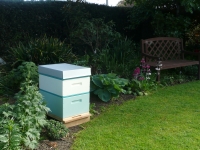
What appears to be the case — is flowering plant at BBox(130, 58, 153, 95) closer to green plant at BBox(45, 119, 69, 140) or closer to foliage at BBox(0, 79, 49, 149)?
green plant at BBox(45, 119, 69, 140)

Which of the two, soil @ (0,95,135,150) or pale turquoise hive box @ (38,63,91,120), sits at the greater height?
pale turquoise hive box @ (38,63,91,120)

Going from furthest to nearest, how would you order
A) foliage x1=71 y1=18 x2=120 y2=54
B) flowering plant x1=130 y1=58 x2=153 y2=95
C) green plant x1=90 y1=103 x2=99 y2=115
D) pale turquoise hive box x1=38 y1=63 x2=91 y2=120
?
foliage x1=71 y1=18 x2=120 y2=54, flowering plant x1=130 y1=58 x2=153 y2=95, green plant x1=90 y1=103 x2=99 y2=115, pale turquoise hive box x1=38 y1=63 x2=91 y2=120

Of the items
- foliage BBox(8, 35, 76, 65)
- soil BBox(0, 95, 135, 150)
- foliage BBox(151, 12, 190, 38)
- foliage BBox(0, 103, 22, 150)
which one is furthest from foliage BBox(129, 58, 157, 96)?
foliage BBox(0, 103, 22, 150)

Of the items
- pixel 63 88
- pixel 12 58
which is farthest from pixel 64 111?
pixel 12 58

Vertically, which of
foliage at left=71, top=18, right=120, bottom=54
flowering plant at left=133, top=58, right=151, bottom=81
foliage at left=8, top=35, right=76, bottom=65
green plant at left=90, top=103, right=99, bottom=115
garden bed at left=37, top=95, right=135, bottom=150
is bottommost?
garden bed at left=37, top=95, right=135, bottom=150

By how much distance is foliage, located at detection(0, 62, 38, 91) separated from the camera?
5.74 metres

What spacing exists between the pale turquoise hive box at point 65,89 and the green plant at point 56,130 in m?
0.29

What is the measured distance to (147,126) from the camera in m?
4.48

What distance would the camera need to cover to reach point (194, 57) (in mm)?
10219

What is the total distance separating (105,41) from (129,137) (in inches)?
218

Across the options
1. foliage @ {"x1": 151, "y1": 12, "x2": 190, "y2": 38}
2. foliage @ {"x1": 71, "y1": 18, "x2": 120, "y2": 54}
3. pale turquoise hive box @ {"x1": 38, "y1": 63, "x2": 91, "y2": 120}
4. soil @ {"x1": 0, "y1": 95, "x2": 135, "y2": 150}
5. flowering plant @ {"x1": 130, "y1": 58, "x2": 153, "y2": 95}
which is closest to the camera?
soil @ {"x1": 0, "y1": 95, "x2": 135, "y2": 150}

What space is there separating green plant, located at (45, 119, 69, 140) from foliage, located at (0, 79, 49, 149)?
21cm

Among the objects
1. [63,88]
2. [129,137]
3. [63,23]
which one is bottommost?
[129,137]

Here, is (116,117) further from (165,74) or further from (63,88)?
(165,74)
